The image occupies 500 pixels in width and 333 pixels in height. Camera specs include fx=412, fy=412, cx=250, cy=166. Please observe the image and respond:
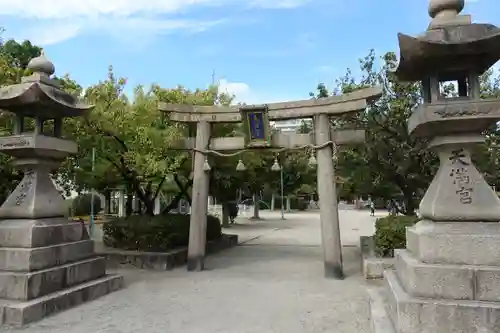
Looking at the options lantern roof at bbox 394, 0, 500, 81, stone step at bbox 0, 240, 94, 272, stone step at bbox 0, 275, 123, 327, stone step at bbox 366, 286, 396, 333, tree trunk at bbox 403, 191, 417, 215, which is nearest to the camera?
stone step at bbox 366, 286, 396, 333

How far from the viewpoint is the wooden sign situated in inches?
399

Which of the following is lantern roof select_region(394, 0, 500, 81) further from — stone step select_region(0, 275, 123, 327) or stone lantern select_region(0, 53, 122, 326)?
stone step select_region(0, 275, 123, 327)

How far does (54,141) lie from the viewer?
7.35 meters

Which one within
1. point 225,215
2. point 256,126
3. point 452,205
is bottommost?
point 225,215

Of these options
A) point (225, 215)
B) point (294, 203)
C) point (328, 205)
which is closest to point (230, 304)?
point (328, 205)

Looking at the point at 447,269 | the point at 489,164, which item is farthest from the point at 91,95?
the point at 489,164

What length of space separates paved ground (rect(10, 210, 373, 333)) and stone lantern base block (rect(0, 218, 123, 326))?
237 millimetres

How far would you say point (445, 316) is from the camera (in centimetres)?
420

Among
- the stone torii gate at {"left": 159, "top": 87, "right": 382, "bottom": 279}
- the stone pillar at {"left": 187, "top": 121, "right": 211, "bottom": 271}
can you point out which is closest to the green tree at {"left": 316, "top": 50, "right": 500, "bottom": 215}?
the stone torii gate at {"left": 159, "top": 87, "right": 382, "bottom": 279}

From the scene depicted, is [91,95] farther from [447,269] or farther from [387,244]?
[447,269]

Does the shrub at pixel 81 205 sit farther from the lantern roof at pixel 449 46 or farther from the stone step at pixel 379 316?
the lantern roof at pixel 449 46

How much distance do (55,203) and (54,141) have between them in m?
1.14

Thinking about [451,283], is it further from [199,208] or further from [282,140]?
[199,208]

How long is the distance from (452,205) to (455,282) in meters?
0.90
